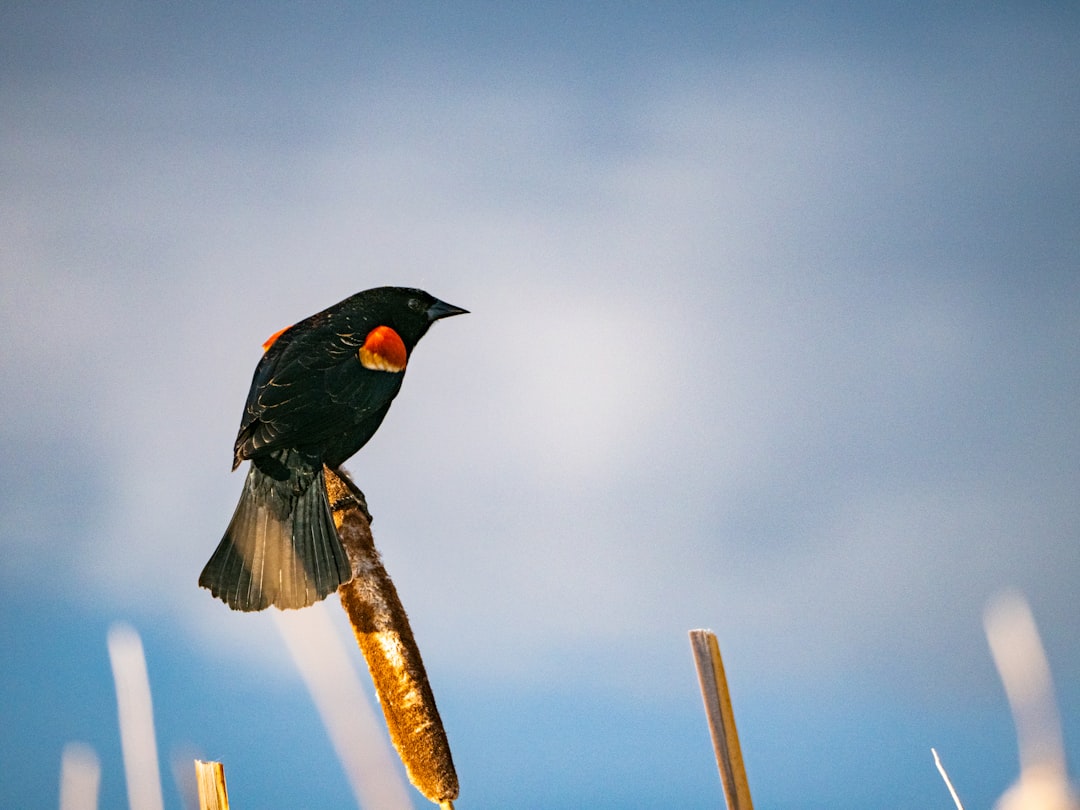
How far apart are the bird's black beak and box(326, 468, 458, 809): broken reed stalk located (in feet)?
6.16

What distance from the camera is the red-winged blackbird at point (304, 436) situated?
3211 mm

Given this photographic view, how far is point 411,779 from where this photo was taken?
2.58 meters

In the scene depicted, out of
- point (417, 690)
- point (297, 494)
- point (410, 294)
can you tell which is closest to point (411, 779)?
point (417, 690)

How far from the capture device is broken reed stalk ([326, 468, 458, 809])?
8.43 ft

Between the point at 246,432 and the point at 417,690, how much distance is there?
1398 mm

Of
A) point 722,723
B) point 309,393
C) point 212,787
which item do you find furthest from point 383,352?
point 722,723

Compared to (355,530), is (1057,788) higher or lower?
lower

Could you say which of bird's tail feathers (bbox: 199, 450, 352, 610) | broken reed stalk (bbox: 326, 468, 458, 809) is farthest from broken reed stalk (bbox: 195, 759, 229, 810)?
bird's tail feathers (bbox: 199, 450, 352, 610)

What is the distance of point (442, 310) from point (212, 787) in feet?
8.98

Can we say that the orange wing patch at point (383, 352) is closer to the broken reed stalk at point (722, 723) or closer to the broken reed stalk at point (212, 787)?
the broken reed stalk at point (212, 787)

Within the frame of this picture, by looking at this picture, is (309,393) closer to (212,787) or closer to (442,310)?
(442,310)

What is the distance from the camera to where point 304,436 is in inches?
144

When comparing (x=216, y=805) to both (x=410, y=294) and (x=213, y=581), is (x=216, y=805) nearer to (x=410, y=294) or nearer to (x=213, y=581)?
(x=213, y=581)

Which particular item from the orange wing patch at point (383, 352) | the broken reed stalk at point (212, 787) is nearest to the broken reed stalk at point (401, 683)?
the broken reed stalk at point (212, 787)
